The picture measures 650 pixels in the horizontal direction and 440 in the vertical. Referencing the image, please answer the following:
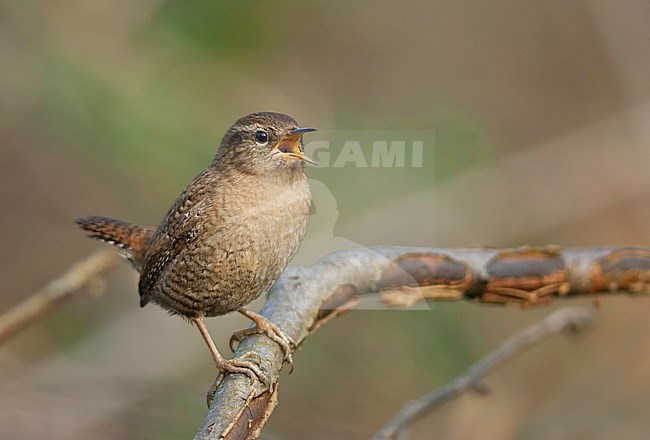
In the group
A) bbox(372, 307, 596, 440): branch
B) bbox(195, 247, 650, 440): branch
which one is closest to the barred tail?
bbox(195, 247, 650, 440): branch

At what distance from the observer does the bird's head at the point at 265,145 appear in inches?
110

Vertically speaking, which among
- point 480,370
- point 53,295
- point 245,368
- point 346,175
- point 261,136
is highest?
point 346,175

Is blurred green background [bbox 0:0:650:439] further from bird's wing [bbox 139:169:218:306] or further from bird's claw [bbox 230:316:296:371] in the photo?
bird's claw [bbox 230:316:296:371]

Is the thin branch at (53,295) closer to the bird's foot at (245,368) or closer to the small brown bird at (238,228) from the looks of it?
the small brown bird at (238,228)

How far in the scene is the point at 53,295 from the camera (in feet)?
10.7

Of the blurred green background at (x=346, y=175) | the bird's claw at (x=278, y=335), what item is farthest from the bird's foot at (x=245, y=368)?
the blurred green background at (x=346, y=175)

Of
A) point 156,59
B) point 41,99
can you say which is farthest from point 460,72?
point 41,99

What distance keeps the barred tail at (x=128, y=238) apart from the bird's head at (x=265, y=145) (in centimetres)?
66

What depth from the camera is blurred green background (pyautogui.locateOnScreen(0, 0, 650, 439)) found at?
4.61 m

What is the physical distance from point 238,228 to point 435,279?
86 cm

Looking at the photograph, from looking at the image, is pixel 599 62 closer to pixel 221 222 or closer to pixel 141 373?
pixel 141 373

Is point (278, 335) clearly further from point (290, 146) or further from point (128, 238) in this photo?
point (128, 238)

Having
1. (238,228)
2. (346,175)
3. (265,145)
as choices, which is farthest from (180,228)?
(346,175)

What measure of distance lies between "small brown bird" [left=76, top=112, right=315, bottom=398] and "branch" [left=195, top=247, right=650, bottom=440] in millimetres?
124
